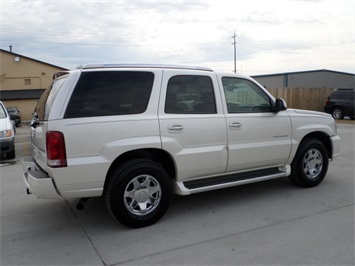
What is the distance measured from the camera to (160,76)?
14.4 feet

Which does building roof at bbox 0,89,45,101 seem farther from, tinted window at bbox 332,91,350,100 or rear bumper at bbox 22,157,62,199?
rear bumper at bbox 22,157,62,199

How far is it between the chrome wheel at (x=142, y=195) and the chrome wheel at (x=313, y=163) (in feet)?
8.90

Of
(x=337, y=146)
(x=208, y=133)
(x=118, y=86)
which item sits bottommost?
(x=337, y=146)

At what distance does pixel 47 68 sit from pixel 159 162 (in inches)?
1438

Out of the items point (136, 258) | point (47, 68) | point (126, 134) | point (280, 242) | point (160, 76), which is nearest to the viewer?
point (136, 258)

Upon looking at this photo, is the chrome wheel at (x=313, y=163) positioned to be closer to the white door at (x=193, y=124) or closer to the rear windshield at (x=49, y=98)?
the white door at (x=193, y=124)

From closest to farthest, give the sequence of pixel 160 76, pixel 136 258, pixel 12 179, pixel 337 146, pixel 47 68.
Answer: pixel 136 258
pixel 160 76
pixel 337 146
pixel 12 179
pixel 47 68

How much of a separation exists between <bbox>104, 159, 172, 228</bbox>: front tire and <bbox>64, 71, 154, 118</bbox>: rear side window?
0.68m

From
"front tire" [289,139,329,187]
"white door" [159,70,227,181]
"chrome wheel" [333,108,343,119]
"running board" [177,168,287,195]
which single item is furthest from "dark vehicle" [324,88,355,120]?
"white door" [159,70,227,181]

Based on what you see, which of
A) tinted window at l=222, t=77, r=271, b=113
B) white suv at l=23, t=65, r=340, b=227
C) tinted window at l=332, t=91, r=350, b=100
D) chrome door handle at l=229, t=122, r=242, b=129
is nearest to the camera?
white suv at l=23, t=65, r=340, b=227

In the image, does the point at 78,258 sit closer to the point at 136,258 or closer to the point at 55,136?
the point at 136,258

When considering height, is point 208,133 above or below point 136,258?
above

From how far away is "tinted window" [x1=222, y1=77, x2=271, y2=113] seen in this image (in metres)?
4.89

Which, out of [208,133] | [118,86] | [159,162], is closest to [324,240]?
[208,133]
